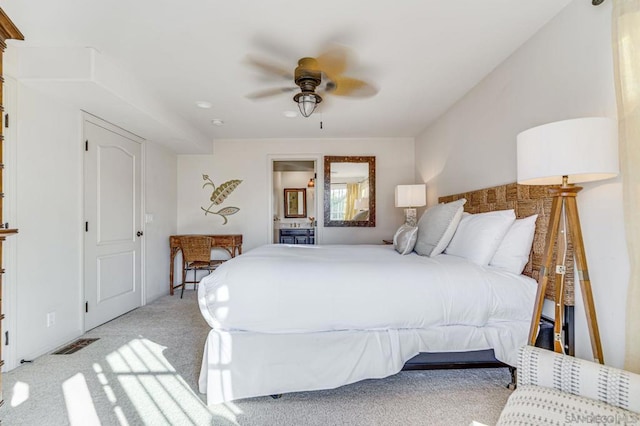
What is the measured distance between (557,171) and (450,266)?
2.67 feet

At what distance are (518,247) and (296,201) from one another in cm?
528

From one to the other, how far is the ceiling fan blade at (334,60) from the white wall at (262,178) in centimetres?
233

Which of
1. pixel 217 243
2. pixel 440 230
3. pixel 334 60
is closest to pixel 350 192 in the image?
pixel 217 243

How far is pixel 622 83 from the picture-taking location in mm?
1422

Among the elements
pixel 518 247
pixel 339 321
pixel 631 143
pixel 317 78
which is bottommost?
pixel 339 321

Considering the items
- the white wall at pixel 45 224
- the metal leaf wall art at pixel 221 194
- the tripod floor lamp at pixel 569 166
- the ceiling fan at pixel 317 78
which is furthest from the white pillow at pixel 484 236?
the metal leaf wall art at pixel 221 194

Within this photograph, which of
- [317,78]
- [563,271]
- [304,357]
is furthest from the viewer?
[317,78]

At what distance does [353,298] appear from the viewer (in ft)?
5.77

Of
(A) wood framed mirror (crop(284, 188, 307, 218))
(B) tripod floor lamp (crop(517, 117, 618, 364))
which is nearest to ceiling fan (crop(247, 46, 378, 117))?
(B) tripod floor lamp (crop(517, 117, 618, 364))

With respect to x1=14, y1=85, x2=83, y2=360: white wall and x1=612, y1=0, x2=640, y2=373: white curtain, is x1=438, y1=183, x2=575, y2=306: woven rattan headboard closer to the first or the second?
x1=612, y1=0, x2=640, y2=373: white curtain

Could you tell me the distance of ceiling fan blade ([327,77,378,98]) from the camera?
2.76m

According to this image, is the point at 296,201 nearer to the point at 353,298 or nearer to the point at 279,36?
the point at 279,36

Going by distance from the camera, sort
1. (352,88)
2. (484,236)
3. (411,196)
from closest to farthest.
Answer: (484,236) → (352,88) → (411,196)

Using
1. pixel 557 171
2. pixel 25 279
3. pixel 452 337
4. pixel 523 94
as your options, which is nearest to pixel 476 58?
pixel 523 94
